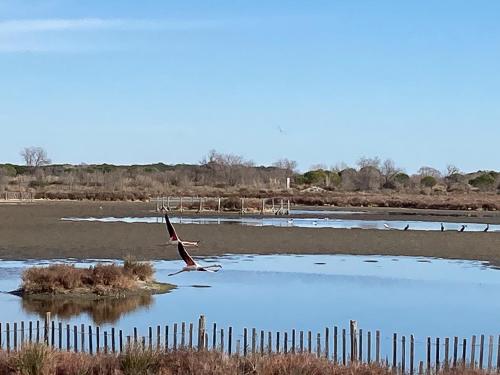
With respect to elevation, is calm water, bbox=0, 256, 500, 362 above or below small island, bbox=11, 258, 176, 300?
below

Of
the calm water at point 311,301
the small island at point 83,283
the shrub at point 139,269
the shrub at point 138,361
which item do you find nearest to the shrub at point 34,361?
the shrub at point 138,361

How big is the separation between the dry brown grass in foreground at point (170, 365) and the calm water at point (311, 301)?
5.99 m

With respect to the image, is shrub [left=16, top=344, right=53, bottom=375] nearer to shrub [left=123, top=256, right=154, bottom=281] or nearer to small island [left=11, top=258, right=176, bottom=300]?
small island [left=11, top=258, right=176, bottom=300]

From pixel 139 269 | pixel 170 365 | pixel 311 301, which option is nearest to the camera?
pixel 170 365

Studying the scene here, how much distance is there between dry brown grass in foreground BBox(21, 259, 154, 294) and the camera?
25.5 metres

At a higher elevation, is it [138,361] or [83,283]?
[138,361]

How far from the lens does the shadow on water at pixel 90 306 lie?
22656mm

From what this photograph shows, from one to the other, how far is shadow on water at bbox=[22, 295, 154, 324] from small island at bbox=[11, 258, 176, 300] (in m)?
0.39

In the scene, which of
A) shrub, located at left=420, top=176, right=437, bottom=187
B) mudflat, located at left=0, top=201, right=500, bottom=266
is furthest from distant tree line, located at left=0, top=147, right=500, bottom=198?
mudflat, located at left=0, top=201, right=500, bottom=266

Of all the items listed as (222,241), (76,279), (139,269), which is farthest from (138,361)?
(222,241)

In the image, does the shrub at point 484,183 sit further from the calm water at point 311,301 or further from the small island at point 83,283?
the small island at point 83,283

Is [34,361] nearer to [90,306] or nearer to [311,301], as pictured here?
[90,306]

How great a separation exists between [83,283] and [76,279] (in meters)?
0.24

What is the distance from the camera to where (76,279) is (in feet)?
84.9
